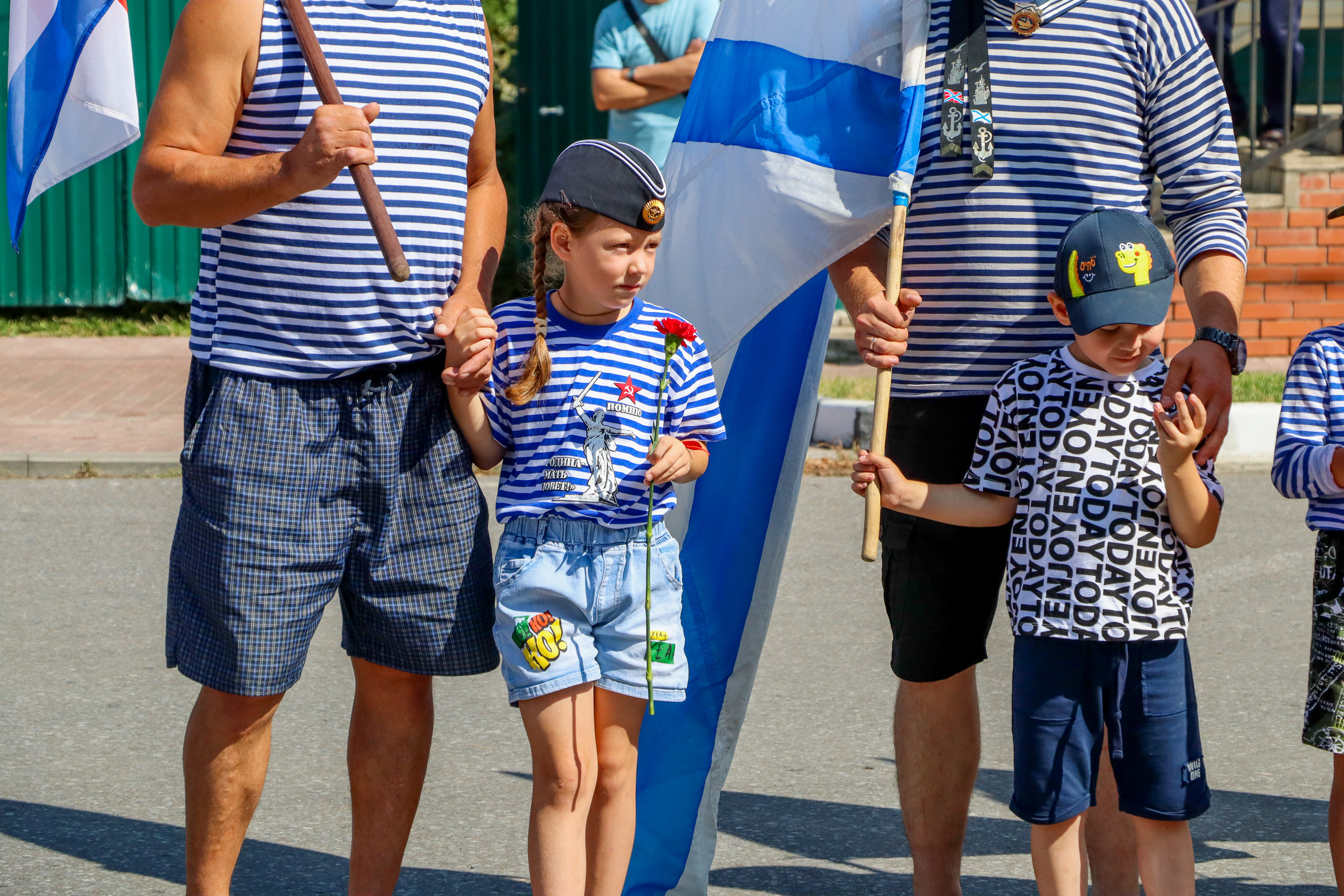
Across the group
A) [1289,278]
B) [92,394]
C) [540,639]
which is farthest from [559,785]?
[1289,278]

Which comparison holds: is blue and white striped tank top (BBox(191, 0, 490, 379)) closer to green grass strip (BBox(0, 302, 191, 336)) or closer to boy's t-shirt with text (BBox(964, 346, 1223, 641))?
boy's t-shirt with text (BBox(964, 346, 1223, 641))

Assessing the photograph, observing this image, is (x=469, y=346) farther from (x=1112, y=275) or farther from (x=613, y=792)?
(x=1112, y=275)

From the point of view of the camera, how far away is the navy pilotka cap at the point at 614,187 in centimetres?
285

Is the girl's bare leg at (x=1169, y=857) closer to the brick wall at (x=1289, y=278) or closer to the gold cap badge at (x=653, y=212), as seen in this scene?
the gold cap badge at (x=653, y=212)

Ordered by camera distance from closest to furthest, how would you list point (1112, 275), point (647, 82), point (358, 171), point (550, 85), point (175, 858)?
point (358, 171)
point (1112, 275)
point (175, 858)
point (647, 82)
point (550, 85)

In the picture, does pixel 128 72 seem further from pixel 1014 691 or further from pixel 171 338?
pixel 171 338

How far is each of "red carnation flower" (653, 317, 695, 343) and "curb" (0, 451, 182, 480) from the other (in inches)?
202

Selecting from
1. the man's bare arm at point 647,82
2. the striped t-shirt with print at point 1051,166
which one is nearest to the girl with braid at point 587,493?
the striped t-shirt with print at point 1051,166

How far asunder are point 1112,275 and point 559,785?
4.17ft

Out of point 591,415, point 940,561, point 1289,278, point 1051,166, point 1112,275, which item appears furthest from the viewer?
point 1289,278

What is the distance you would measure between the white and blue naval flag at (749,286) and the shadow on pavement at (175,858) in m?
0.48

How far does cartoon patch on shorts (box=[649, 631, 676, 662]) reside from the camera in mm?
2881

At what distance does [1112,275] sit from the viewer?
277 cm

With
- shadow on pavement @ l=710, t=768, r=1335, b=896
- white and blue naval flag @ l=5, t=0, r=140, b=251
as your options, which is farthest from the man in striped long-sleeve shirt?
white and blue naval flag @ l=5, t=0, r=140, b=251
